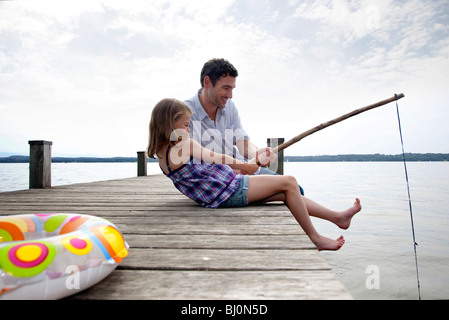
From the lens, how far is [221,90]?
286 cm

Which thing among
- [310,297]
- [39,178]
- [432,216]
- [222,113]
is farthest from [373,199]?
[310,297]

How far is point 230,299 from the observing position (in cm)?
88

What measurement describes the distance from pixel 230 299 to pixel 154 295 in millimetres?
236

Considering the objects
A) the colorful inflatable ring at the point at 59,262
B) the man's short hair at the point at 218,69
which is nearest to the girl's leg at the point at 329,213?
the man's short hair at the point at 218,69

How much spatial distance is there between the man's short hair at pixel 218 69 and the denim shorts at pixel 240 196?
108 cm

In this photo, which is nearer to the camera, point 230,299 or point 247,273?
point 230,299

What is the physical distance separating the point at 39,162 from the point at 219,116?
2731 millimetres

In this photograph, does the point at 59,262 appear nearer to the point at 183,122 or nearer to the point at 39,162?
the point at 183,122

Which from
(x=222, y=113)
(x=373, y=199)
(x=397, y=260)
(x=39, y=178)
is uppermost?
(x=222, y=113)

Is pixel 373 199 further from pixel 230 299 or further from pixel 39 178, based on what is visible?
pixel 230 299

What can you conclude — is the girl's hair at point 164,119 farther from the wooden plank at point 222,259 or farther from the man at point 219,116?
the wooden plank at point 222,259

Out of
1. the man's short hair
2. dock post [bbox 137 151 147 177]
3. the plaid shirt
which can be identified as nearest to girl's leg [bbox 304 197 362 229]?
the plaid shirt
